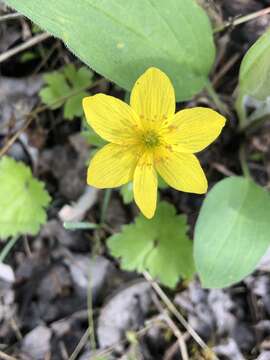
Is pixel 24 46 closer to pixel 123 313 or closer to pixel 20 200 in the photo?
pixel 20 200

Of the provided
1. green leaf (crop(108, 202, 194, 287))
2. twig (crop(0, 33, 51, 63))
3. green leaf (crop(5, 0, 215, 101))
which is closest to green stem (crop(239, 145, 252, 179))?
green leaf (crop(108, 202, 194, 287))

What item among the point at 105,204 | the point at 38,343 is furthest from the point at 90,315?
the point at 105,204

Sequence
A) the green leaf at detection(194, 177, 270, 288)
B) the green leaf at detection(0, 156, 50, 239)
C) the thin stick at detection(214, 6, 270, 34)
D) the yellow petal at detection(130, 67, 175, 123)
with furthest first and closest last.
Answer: the green leaf at detection(0, 156, 50, 239) → the thin stick at detection(214, 6, 270, 34) → the green leaf at detection(194, 177, 270, 288) → the yellow petal at detection(130, 67, 175, 123)

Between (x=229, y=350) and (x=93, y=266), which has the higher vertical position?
(x=93, y=266)

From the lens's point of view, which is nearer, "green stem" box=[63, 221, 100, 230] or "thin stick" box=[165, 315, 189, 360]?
"green stem" box=[63, 221, 100, 230]

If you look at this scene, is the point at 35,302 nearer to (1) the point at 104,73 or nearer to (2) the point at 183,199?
(2) the point at 183,199

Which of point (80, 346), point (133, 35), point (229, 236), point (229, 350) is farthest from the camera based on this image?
point (80, 346)

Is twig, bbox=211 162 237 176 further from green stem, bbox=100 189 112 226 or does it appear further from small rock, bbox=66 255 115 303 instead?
small rock, bbox=66 255 115 303

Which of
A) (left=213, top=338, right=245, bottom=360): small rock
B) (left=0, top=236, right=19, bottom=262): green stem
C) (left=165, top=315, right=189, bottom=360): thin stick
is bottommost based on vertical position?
(left=213, top=338, right=245, bottom=360): small rock
